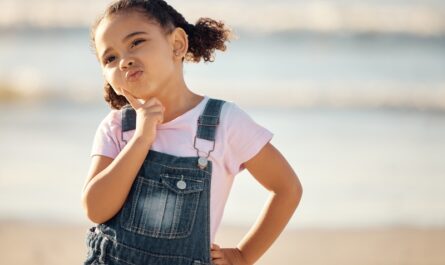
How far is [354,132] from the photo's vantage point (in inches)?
341

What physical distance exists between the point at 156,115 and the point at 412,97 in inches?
316

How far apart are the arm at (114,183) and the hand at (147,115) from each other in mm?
29

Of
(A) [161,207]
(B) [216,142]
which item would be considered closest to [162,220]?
(A) [161,207]

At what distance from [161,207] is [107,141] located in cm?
30

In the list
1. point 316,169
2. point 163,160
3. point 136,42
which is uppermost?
point 316,169

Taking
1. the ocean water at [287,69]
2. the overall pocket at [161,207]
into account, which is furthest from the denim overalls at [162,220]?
the ocean water at [287,69]

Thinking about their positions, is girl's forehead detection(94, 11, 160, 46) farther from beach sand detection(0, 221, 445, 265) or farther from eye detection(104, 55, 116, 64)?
beach sand detection(0, 221, 445, 265)

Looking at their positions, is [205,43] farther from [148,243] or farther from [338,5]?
[338,5]

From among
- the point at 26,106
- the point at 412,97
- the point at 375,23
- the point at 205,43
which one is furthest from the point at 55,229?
the point at 375,23

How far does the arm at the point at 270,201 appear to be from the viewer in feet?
10.7

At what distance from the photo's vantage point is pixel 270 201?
3.34 meters

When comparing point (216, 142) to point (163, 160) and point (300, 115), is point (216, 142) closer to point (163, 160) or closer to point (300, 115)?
point (163, 160)

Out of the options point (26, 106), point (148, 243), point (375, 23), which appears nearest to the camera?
point (148, 243)

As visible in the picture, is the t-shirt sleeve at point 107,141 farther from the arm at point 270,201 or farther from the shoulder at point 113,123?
the arm at point 270,201
